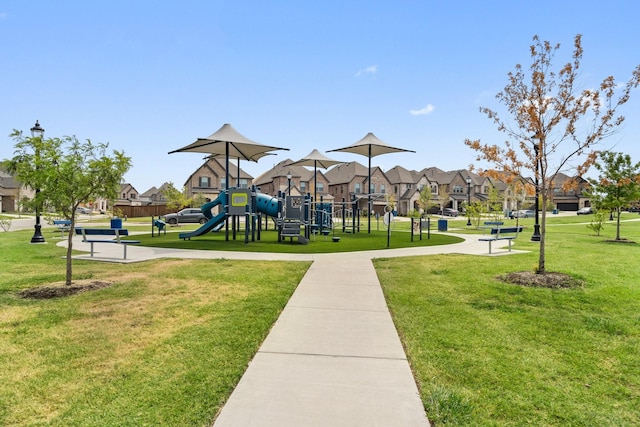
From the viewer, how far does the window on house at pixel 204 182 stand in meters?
58.9

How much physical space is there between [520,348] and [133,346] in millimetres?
4821

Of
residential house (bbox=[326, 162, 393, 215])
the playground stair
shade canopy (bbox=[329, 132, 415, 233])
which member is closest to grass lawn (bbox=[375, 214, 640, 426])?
the playground stair

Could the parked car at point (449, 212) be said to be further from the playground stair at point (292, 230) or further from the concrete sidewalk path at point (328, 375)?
the concrete sidewalk path at point (328, 375)

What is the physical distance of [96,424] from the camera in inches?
122

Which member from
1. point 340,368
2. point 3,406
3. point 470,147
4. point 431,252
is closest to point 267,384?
point 340,368

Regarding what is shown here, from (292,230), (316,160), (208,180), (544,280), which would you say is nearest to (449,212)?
(208,180)

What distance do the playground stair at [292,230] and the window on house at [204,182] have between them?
44.1 m

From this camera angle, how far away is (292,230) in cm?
1753

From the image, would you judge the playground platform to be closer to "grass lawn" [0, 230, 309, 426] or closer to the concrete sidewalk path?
the concrete sidewalk path

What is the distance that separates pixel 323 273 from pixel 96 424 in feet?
22.4

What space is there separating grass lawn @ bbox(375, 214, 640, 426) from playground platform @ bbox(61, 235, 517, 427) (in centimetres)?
27

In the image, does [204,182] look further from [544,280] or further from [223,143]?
[544,280]

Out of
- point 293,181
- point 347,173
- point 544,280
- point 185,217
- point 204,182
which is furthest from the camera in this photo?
point 347,173

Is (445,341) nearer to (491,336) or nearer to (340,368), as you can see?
(491,336)
